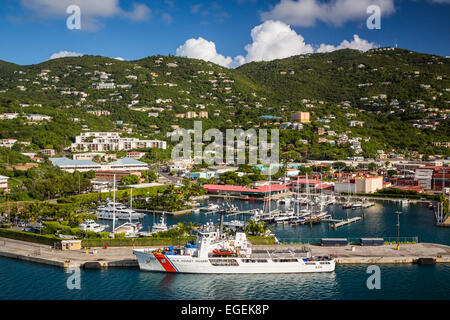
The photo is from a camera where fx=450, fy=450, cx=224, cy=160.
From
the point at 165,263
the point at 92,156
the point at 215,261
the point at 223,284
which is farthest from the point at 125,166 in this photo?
the point at 223,284

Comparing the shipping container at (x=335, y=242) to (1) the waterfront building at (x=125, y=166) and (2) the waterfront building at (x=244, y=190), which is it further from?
(1) the waterfront building at (x=125, y=166)

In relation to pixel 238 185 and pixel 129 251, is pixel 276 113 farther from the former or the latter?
pixel 129 251

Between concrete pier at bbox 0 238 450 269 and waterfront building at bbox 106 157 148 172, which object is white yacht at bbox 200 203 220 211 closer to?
concrete pier at bbox 0 238 450 269

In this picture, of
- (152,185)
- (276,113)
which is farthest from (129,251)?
(276,113)

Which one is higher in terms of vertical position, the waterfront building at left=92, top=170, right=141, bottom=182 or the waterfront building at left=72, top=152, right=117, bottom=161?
the waterfront building at left=72, top=152, right=117, bottom=161

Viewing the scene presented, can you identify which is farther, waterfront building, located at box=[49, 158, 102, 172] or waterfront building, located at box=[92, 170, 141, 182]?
waterfront building, located at box=[49, 158, 102, 172]

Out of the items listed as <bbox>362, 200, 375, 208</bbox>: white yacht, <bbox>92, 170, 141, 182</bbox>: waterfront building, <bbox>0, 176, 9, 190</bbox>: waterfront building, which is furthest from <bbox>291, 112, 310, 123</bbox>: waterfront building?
<bbox>0, 176, 9, 190</bbox>: waterfront building

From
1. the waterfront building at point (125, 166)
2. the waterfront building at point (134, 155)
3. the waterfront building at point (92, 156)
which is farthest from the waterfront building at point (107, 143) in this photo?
the waterfront building at point (125, 166)
